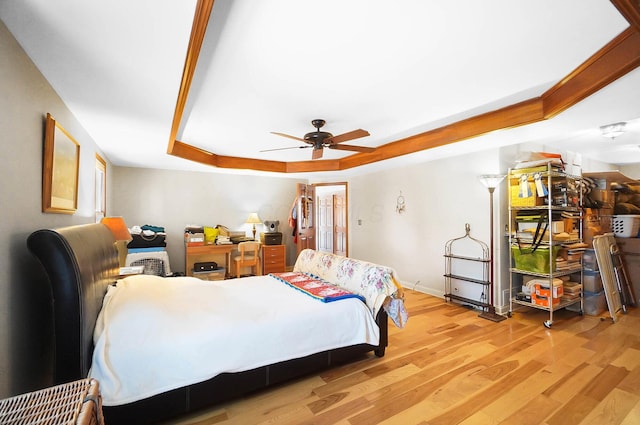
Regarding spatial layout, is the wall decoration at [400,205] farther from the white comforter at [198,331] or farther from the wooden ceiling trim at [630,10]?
the wooden ceiling trim at [630,10]

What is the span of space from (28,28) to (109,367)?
67.8 inches

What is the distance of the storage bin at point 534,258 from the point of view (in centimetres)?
328

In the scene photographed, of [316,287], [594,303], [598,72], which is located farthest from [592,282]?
[316,287]

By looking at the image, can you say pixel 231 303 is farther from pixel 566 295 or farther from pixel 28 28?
pixel 566 295

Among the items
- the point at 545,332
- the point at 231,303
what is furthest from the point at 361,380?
the point at 545,332

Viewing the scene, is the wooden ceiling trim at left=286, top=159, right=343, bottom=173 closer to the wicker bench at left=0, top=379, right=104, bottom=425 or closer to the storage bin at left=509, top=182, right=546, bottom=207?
the storage bin at left=509, top=182, right=546, bottom=207

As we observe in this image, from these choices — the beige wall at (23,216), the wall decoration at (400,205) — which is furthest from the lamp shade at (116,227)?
the wall decoration at (400,205)

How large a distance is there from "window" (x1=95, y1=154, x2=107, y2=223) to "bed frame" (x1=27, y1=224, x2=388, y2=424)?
5.35 ft

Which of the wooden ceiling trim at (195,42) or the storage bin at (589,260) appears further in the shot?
the storage bin at (589,260)

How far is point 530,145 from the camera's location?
384 cm

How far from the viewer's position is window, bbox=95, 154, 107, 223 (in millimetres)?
3516

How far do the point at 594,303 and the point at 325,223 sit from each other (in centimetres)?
536

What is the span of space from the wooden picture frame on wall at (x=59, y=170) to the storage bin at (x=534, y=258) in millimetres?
4567

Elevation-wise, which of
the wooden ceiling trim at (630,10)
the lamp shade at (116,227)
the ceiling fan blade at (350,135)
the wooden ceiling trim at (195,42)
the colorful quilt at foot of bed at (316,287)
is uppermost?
the wooden ceiling trim at (630,10)
